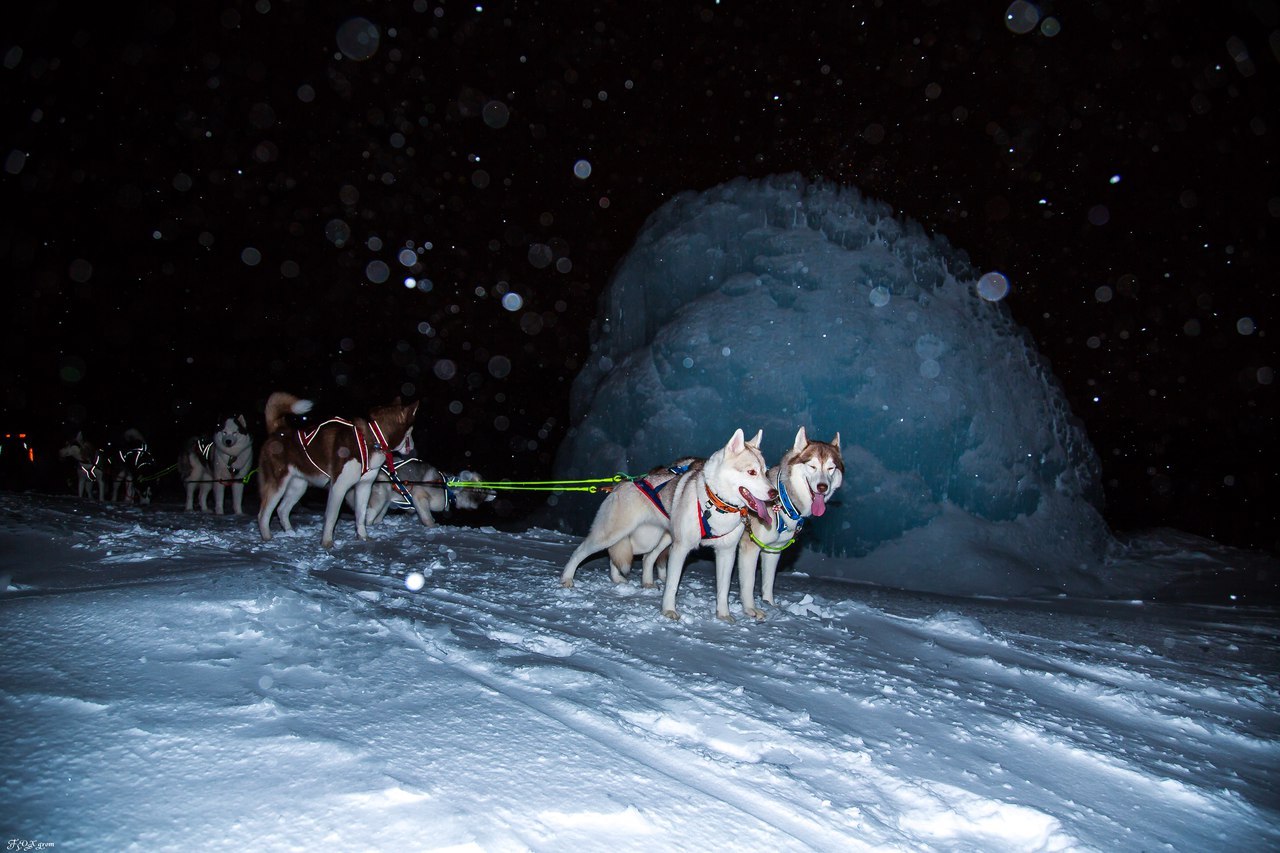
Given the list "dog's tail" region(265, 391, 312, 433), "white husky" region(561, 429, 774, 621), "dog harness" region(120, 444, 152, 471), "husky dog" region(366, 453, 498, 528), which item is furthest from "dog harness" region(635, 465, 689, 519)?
"dog harness" region(120, 444, 152, 471)

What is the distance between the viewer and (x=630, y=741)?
199 centimetres

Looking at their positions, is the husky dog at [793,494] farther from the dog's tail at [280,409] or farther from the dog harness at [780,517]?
the dog's tail at [280,409]

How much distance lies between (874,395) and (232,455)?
8928 mm

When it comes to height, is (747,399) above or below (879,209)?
below

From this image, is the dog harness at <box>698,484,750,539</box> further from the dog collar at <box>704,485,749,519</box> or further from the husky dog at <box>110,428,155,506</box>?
the husky dog at <box>110,428,155,506</box>

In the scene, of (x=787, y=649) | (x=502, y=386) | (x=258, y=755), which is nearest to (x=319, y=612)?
(x=258, y=755)

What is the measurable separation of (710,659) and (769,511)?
118cm

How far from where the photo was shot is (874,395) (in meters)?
8.79

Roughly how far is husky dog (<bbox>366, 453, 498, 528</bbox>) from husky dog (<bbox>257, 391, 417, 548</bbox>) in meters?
0.65

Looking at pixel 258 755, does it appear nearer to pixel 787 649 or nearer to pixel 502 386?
pixel 787 649

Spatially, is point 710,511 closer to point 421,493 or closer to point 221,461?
point 421,493

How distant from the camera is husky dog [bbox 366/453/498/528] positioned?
730 cm

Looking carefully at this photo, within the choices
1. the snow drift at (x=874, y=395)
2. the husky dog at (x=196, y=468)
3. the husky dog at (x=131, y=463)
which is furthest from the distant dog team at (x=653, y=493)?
the husky dog at (x=131, y=463)

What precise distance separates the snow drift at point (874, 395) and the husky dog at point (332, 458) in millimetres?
4358
